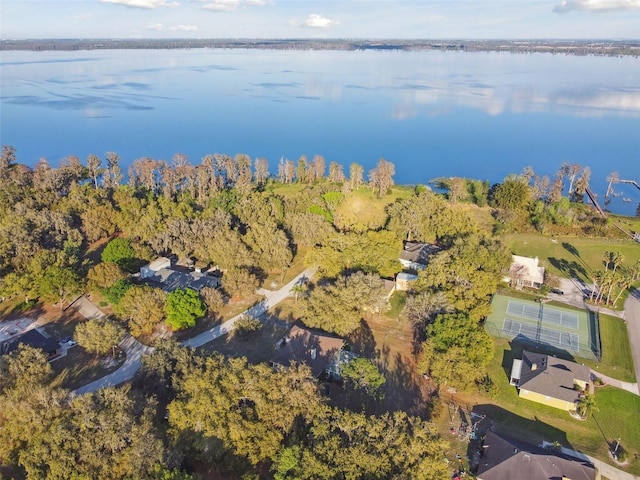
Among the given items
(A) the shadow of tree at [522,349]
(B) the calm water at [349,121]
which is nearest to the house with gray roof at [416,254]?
(A) the shadow of tree at [522,349]

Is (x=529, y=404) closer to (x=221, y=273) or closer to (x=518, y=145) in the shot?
(x=221, y=273)

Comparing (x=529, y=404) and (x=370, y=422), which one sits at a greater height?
(x=370, y=422)

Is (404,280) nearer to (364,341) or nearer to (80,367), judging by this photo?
(364,341)

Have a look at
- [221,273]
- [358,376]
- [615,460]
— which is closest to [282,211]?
[221,273]

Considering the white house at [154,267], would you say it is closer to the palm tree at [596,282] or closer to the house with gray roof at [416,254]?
the house with gray roof at [416,254]

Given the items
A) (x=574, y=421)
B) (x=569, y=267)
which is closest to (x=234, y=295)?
(x=574, y=421)

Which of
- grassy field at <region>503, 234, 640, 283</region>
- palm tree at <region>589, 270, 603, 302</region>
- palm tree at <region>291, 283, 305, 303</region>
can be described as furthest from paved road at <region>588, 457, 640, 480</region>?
palm tree at <region>291, 283, 305, 303</region>
